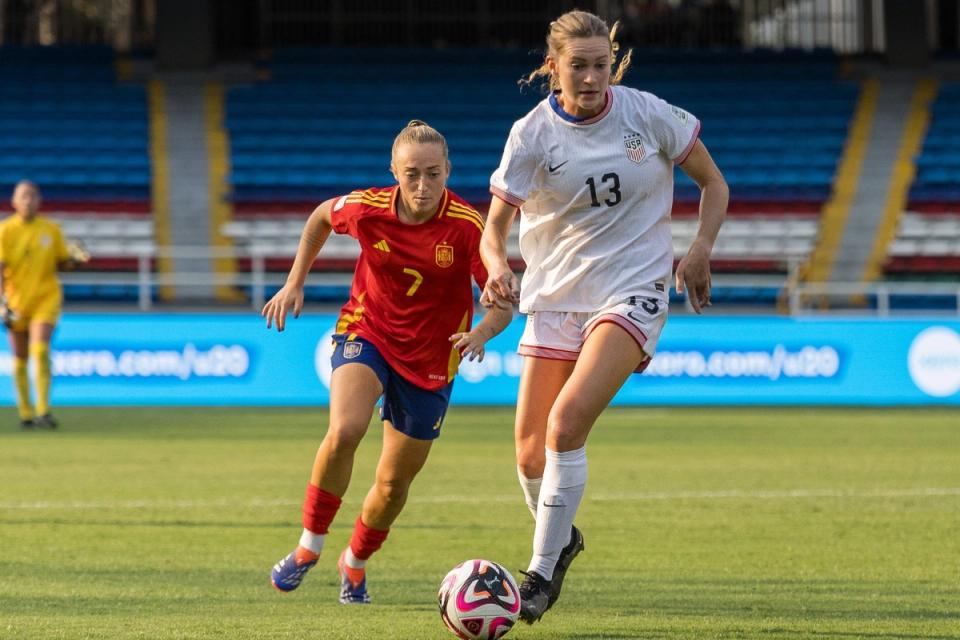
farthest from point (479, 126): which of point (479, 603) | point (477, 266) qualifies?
point (479, 603)

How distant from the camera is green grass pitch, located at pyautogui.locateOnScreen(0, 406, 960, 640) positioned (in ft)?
19.4

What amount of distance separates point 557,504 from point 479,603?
582 mm

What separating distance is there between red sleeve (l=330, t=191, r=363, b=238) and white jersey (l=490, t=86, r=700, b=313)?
0.70 m

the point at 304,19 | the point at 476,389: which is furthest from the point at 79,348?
the point at 304,19

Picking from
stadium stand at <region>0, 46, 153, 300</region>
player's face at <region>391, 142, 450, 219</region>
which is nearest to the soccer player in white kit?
player's face at <region>391, 142, 450, 219</region>

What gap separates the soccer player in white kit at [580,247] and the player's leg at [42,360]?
384 inches

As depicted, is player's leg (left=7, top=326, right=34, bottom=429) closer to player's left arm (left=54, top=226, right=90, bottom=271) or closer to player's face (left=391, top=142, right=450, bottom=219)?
player's left arm (left=54, top=226, right=90, bottom=271)

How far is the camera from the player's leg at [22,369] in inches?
603

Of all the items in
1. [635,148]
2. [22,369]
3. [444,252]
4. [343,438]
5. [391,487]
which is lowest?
[22,369]

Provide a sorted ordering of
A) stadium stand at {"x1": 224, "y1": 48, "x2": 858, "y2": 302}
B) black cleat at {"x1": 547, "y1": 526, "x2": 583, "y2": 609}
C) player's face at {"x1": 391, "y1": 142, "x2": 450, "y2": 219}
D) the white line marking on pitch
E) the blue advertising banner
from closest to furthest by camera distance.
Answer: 1. black cleat at {"x1": 547, "y1": 526, "x2": 583, "y2": 609}
2. player's face at {"x1": 391, "y1": 142, "x2": 450, "y2": 219}
3. the white line marking on pitch
4. the blue advertising banner
5. stadium stand at {"x1": 224, "y1": 48, "x2": 858, "y2": 302}

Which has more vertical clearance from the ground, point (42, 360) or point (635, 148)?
point (635, 148)

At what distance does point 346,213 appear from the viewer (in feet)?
Answer: 21.1

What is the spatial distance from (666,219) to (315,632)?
2102mm

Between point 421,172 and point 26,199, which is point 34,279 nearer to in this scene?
→ point 26,199
